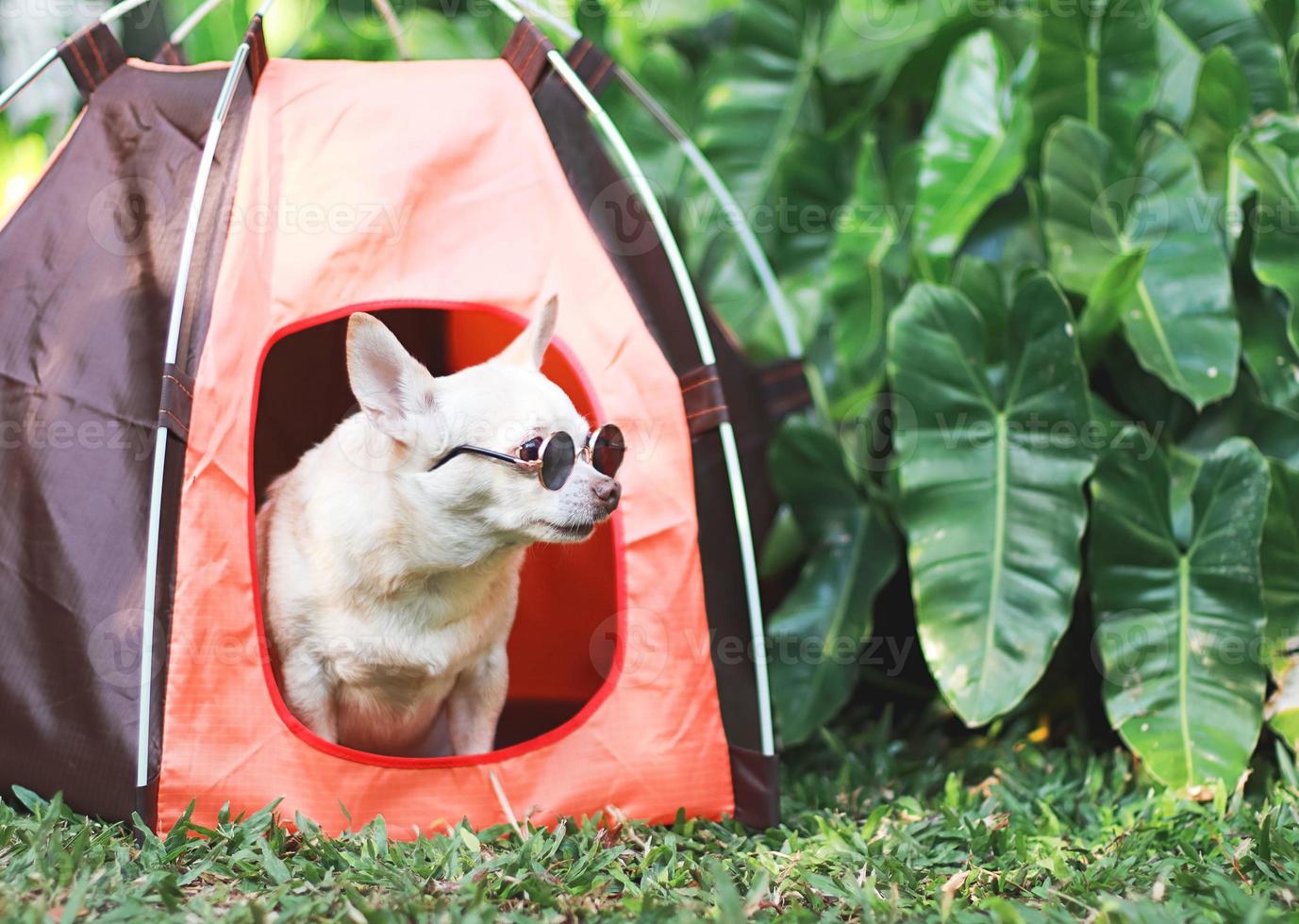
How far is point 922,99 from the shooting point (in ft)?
10.9

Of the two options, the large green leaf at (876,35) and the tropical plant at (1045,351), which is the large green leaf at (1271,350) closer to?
the tropical plant at (1045,351)

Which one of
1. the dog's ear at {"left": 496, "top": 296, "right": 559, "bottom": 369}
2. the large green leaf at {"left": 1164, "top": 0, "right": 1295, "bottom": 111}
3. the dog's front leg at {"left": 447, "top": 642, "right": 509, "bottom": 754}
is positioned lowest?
the dog's front leg at {"left": 447, "top": 642, "right": 509, "bottom": 754}

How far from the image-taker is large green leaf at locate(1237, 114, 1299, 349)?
224 centimetres

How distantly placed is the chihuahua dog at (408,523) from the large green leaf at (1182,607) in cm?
110

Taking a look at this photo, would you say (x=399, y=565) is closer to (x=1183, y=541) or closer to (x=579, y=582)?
(x=579, y=582)

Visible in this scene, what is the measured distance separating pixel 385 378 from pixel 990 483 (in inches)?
49.0

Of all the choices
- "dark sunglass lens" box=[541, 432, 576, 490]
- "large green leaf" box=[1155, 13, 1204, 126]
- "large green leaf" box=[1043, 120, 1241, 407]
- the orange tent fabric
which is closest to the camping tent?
the orange tent fabric

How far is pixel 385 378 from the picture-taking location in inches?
66.3

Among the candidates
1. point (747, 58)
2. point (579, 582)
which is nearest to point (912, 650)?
point (579, 582)

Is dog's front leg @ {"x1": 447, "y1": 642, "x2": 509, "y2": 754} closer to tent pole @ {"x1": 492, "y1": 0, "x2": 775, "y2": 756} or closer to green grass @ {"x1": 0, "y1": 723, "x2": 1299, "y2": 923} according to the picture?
green grass @ {"x1": 0, "y1": 723, "x2": 1299, "y2": 923}

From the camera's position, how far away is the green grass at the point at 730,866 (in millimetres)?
1508

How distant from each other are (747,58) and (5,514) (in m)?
2.32

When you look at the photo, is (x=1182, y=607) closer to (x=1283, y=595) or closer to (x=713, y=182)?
(x=1283, y=595)

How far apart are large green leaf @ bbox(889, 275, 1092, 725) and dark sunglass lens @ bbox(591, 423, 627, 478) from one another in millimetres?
746
